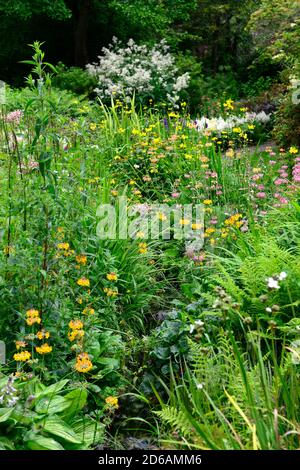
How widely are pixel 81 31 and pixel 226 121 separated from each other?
669 centimetres

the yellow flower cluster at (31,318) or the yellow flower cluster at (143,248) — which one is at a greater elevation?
the yellow flower cluster at (143,248)

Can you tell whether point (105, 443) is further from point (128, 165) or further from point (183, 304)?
point (128, 165)

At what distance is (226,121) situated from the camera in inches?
340

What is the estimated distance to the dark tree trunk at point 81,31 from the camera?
13.8 m

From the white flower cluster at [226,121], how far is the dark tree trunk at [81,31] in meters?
A: 5.52

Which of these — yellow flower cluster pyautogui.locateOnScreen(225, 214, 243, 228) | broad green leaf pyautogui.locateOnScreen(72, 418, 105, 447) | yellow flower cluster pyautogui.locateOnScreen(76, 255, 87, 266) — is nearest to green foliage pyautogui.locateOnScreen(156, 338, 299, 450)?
broad green leaf pyautogui.locateOnScreen(72, 418, 105, 447)

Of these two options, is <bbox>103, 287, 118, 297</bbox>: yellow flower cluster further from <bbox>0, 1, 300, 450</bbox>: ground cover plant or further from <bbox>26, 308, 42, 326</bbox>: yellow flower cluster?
<bbox>26, 308, 42, 326</bbox>: yellow flower cluster

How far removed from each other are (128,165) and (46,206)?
3.34m

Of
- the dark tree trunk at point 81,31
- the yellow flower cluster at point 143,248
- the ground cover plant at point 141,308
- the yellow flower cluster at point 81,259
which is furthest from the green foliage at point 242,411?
the dark tree trunk at point 81,31

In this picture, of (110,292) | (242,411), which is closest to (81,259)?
(110,292)

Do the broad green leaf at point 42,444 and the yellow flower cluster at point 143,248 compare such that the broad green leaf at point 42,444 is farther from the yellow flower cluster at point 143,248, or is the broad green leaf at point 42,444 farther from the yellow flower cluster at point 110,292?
the yellow flower cluster at point 143,248

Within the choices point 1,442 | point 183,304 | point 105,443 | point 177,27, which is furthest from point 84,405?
point 177,27

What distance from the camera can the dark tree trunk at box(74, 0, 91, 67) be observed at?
13750 mm

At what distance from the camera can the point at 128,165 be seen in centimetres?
659
